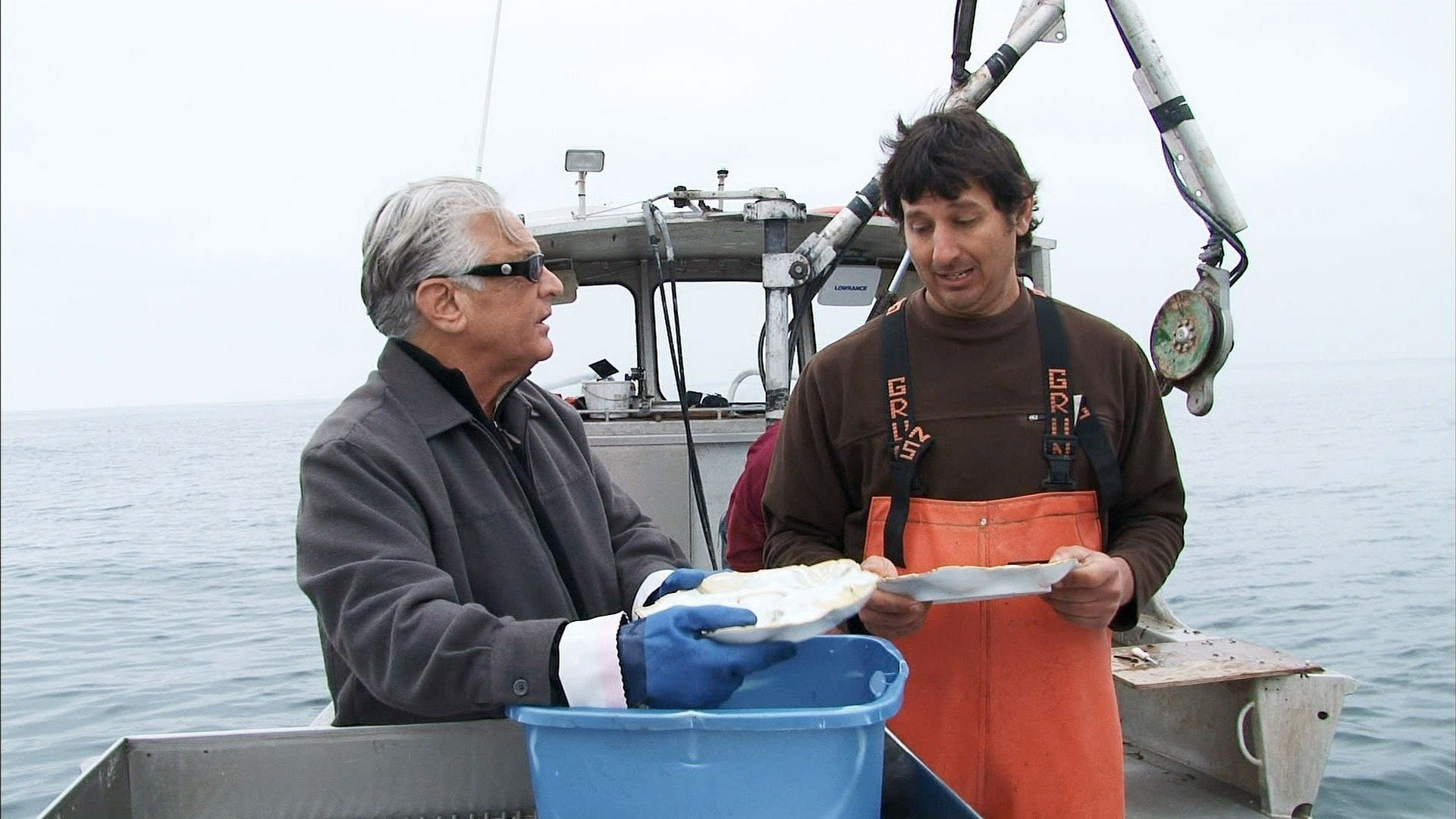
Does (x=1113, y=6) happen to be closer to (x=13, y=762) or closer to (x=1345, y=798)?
(x=1345, y=798)

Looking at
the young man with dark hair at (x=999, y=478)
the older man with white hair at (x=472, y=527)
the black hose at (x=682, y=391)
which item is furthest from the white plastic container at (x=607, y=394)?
the young man with dark hair at (x=999, y=478)

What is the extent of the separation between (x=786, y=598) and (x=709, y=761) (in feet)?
0.74

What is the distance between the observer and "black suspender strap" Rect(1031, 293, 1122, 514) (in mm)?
2037

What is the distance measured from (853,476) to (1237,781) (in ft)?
9.21

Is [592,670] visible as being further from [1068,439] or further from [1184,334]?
[1184,334]

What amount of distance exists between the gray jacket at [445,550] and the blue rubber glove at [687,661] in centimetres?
13

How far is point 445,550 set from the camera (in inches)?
65.7

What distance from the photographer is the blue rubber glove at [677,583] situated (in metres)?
1.84

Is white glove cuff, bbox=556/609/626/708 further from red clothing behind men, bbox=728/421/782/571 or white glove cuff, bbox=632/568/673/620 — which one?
red clothing behind men, bbox=728/421/782/571

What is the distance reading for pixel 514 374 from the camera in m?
1.92

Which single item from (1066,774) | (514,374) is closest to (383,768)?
(514,374)

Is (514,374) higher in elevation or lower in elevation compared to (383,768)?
higher

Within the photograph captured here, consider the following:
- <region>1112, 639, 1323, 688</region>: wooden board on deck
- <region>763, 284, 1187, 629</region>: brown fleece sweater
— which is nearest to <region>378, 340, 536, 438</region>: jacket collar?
<region>763, 284, 1187, 629</region>: brown fleece sweater

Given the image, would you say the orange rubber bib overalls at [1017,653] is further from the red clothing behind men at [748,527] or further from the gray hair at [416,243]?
the red clothing behind men at [748,527]
